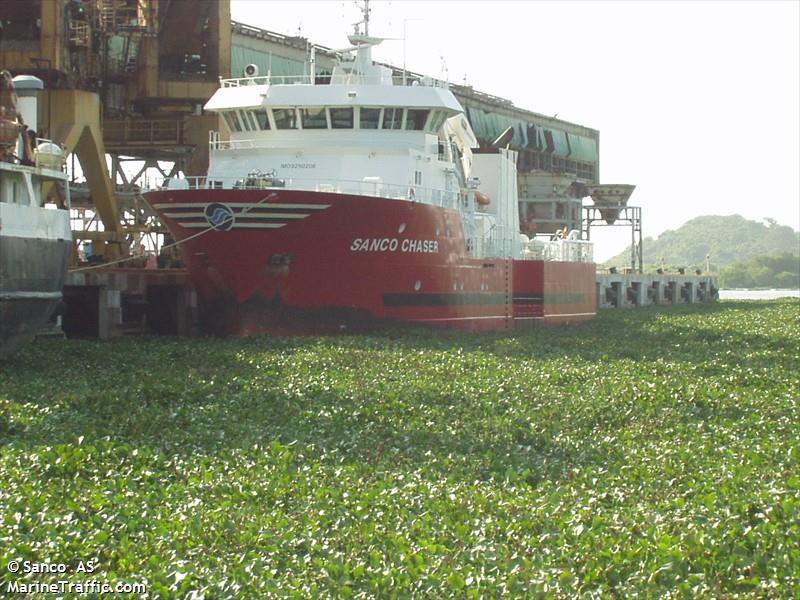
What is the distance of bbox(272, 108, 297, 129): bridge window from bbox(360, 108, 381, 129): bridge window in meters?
1.72

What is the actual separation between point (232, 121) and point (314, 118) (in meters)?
2.48

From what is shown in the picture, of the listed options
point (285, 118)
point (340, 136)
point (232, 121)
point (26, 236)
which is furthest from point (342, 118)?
point (26, 236)

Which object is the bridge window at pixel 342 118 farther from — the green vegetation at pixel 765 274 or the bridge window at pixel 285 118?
the green vegetation at pixel 765 274

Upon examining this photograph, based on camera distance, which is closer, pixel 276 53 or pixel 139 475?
pixel 139 475

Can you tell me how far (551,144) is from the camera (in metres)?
86.0

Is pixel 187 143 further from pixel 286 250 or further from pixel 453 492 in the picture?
pixel 453 492

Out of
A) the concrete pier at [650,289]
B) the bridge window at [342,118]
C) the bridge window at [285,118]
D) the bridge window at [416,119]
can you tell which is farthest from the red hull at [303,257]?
the concrete pier at [650,289]

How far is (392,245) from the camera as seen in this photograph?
98.5 feet

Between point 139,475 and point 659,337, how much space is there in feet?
76.6

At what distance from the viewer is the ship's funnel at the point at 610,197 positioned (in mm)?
79375

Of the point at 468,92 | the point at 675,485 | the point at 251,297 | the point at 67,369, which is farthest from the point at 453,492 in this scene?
the point at 468,92

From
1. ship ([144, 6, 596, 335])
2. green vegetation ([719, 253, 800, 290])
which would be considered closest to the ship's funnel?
ship ([144, 6, 596, 335])

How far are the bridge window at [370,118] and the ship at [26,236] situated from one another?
937cm

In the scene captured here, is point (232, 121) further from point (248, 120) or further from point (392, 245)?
point (392, 245)
